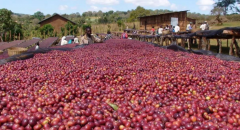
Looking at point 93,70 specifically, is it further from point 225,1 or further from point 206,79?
point 225,1

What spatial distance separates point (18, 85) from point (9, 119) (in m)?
1.54

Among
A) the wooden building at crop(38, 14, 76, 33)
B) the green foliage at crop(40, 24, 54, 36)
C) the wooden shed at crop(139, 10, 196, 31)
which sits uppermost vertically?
the wooden building at crop(38, 14, 76, 33)

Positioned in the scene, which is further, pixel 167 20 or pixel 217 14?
pixel 217 14

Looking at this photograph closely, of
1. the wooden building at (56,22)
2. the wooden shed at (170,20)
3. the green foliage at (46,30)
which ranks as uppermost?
the wooden building at (56,22)

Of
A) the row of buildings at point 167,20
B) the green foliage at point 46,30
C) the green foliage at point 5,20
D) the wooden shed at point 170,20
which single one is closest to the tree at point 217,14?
the row of buildings at point 167,20

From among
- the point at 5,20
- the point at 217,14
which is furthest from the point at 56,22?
the point at 217,14

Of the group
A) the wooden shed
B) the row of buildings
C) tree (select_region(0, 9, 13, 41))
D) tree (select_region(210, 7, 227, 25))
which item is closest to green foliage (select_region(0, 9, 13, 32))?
tree (select_region(0, 9, 13, 41))

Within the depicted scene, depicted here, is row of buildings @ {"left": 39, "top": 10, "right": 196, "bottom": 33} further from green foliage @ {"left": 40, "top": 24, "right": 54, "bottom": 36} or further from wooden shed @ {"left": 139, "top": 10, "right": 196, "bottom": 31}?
green foliage @ {"left": 40, "top": 24, "right": 54, "bottom": 36}

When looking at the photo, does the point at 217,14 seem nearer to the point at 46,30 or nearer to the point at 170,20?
the point at 170,20

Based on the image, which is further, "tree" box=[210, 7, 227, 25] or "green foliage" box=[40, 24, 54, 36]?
"tree" box=[210, 7, 227, 25]

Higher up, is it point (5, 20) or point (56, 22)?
point (56, 22)

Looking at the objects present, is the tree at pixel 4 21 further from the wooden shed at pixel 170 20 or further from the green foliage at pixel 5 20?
the wooden shed at pixel 170 20

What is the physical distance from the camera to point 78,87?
118 inches

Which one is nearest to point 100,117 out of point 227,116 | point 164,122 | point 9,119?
point 164,122
